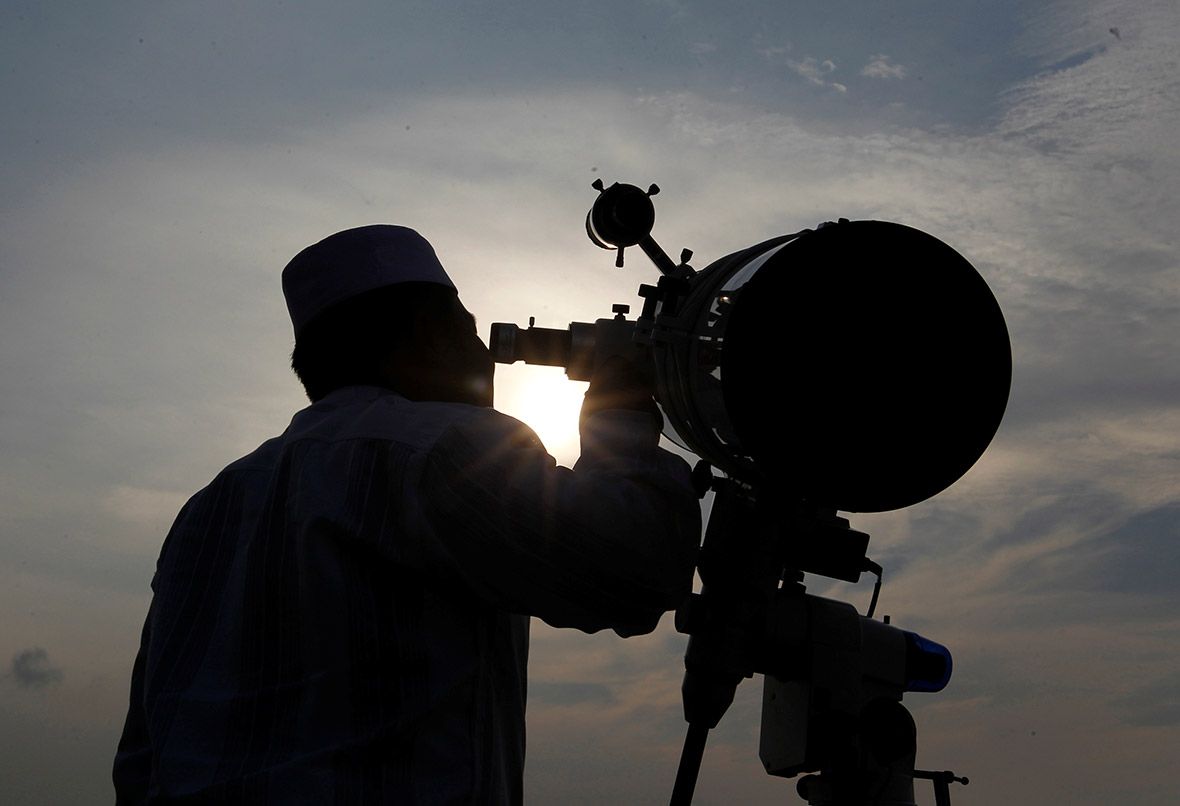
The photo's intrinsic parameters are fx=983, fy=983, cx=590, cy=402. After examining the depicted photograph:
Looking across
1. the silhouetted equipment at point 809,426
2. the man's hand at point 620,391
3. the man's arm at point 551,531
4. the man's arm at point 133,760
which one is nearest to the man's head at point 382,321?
the silhouetted equipment at point 809,426

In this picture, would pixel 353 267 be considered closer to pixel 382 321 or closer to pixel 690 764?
pixel 382 321

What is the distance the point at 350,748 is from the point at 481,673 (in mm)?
283

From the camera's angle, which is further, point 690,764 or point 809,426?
point 690,764

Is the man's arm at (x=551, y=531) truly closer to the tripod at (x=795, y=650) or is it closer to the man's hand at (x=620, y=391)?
the man's hand at (x=620, y=391)

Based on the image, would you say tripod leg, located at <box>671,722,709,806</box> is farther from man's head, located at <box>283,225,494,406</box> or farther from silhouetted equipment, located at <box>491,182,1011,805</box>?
man's head, located at <box>283,225,494,406</box>

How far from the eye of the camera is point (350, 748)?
5.74ft

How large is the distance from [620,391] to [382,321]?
2.10 feet

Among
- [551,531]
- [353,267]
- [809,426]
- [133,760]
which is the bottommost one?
[133,760]

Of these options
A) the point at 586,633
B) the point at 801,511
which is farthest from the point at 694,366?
the point at 586,633

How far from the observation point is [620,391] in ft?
7.27

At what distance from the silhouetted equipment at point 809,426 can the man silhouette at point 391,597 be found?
0.31m

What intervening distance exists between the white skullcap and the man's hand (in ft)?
1.77

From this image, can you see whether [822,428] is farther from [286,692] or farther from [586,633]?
[286,692]

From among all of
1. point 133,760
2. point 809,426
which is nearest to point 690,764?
point 809,426
